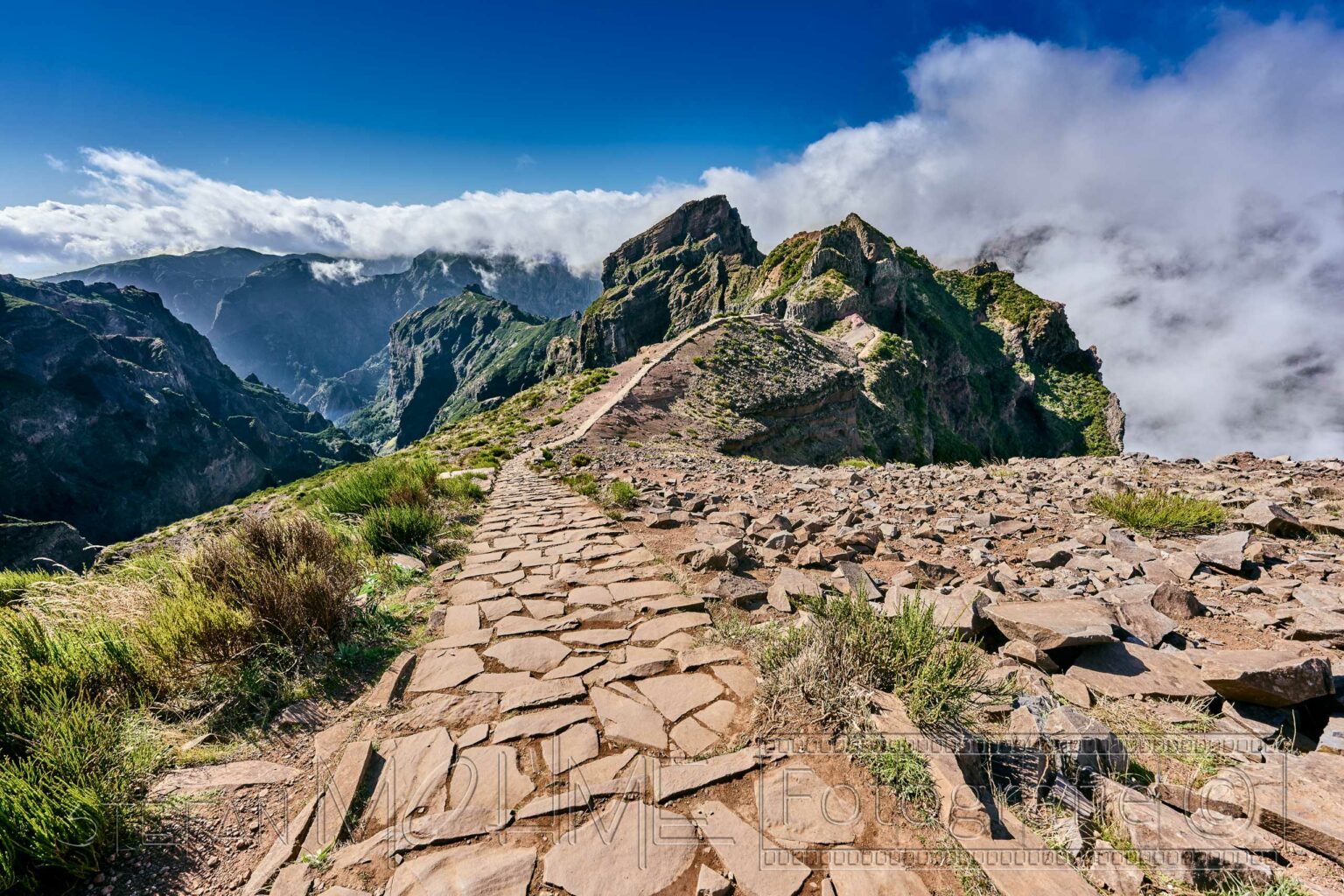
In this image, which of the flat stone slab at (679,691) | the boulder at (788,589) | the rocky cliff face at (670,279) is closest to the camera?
the flat stone slab at (679,691)

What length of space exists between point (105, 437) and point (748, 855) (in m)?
150

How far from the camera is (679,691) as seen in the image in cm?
328

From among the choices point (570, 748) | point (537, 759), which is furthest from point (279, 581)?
point (570, 748)

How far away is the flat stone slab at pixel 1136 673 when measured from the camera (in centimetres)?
288

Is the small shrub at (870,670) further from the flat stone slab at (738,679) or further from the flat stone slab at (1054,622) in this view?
the flat stone slab at (1054,622)

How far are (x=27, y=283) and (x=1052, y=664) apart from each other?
842 feet

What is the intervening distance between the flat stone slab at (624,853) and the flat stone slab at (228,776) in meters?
1.71

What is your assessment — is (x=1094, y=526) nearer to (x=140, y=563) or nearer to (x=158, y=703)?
(x=158, y=703)

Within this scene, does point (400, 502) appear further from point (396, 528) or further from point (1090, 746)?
point (1090, 746)

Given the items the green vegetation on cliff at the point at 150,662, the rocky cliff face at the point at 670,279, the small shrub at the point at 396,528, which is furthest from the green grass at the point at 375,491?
the rocky cliff face at the point at 670,279

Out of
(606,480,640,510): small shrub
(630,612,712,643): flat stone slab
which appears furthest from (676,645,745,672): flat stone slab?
(606,480,640,510): small shrub

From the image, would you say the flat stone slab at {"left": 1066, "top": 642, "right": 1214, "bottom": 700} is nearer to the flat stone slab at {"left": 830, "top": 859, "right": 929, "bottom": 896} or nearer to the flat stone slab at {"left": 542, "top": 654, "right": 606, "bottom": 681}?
the flat stone slab at {"left": 830, "top": 859, "right": 929, "bottom": 896}

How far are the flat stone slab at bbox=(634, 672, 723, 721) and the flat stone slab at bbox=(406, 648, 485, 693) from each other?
133 centimetres

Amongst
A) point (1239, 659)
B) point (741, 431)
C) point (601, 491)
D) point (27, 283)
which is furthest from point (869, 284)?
point (27, 283)
